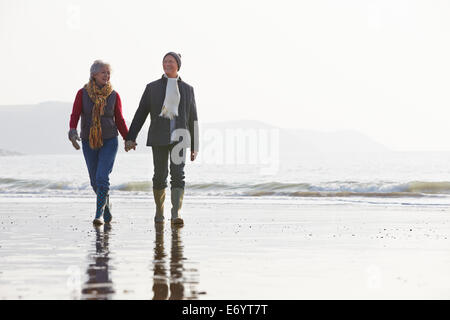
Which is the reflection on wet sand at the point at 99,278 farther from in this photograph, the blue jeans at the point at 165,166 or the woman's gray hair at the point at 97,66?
the woman's gray hair at the point at 97,66

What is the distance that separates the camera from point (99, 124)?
889 centimetres

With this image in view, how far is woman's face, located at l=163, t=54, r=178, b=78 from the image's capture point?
29.6 feet

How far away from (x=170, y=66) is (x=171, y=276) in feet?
15.0

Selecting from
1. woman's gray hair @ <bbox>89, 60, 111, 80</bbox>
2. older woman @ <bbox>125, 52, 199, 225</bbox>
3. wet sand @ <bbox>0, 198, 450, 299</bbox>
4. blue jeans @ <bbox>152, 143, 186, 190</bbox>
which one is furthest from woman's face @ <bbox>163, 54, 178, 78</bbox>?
wet sand @ <bbox>0, 198, 450, 299</bbox>

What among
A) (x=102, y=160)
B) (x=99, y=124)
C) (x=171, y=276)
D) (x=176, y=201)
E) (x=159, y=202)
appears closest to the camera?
(x=171, y=276)

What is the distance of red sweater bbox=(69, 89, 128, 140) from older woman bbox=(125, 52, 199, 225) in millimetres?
179

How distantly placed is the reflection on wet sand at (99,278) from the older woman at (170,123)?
7.43 ft

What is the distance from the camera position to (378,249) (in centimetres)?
650

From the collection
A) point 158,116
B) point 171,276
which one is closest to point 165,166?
point 158,116

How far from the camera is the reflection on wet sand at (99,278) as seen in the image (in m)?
4.12

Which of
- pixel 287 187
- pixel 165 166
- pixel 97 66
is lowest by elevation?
pixel 287 187

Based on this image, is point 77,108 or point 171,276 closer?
point 171,276

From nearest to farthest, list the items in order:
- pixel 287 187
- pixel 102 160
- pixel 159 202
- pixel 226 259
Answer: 1. pixel 226 259
2. pixel 102 160
3. pixel 159 202
4. pixel 287 187

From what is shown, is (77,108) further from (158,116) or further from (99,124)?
(158,116)
